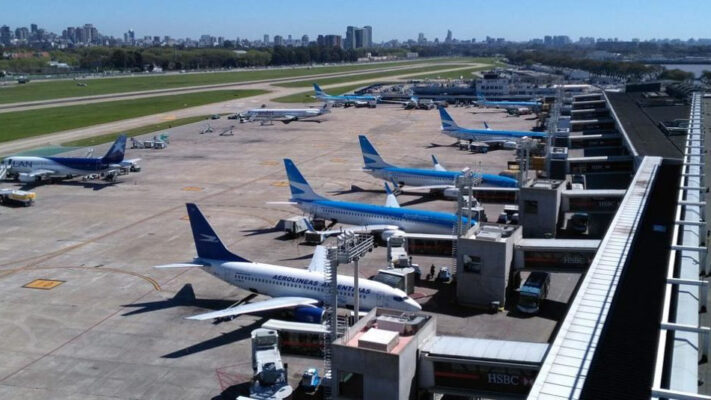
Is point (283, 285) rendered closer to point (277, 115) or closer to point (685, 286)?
point (685, 286)

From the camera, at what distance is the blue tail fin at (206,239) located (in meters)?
49.8

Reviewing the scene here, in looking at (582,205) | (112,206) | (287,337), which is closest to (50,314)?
(287,337)

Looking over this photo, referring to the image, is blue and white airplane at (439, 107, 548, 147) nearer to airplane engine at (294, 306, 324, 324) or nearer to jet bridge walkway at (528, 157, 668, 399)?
jet bridge walkway at (528, 157, 668, 399)

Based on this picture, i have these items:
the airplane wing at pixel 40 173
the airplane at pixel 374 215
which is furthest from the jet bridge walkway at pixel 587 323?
the airplane wing at pixel 40 173

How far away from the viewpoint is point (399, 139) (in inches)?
5630

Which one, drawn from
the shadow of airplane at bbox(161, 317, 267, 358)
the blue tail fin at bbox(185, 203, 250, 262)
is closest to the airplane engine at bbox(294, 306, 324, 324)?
the shadow of airplane at bbox(161, 317, 267, 358)

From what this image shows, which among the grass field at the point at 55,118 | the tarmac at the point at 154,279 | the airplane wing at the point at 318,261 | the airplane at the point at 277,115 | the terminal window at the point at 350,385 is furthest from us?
the airplane at the point at 277,115

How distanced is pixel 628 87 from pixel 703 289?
567ft

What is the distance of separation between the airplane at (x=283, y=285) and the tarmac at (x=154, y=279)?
7.41ft

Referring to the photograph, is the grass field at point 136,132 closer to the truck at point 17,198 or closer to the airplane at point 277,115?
the airplane at point 277,115

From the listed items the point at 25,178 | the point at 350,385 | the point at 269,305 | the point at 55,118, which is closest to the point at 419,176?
the point at 269,305

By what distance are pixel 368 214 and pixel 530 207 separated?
16354 mm

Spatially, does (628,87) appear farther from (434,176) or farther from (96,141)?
(96,141)

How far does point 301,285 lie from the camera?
4684 centimetres
